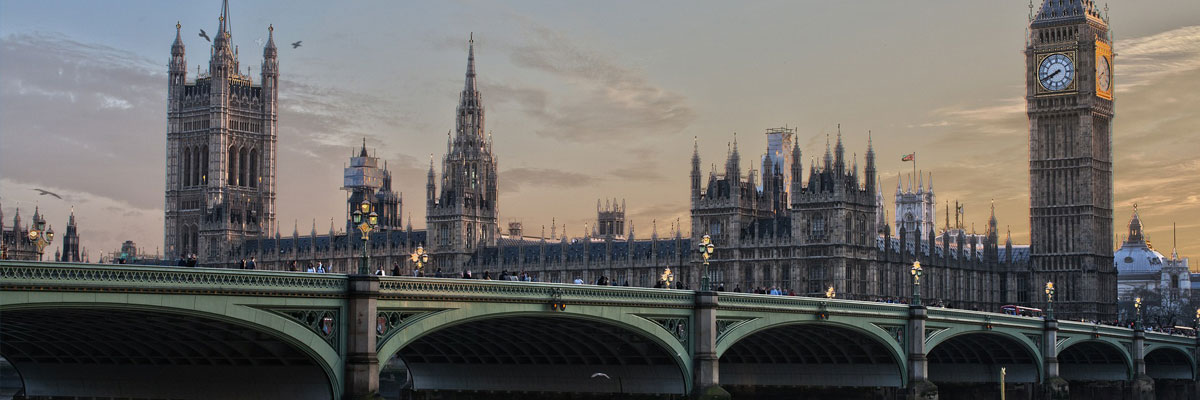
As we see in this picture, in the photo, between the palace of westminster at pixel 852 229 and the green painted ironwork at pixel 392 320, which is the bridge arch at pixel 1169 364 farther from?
the green painted ironwork at pixel 392 320

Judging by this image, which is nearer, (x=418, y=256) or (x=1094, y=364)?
(x=418, y=256)

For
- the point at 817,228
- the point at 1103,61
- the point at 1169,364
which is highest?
the point at 1103,61

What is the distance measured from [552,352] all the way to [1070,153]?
92140 millimetres

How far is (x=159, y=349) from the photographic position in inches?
2399

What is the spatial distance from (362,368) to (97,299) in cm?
948

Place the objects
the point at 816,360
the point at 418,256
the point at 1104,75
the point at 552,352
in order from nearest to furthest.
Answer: the point at 552,352, the point at 816,360, the point at 418,256, the point at 1104,75

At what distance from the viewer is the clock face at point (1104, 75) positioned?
153 m

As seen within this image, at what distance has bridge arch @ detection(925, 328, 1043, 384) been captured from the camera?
9981 cm

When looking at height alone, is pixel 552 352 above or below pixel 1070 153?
below

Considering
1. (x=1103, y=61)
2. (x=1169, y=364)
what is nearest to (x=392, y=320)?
(x=1169, y=364)

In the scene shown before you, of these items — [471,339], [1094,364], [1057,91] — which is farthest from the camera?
[1057,91]

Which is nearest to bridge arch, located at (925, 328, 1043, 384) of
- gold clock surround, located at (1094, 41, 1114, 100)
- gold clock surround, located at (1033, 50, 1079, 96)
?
gold clock surround, located at (1033, 50, 1079, 96)

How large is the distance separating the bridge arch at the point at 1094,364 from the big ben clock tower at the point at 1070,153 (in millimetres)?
34212

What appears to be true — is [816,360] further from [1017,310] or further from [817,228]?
[1017,310]
